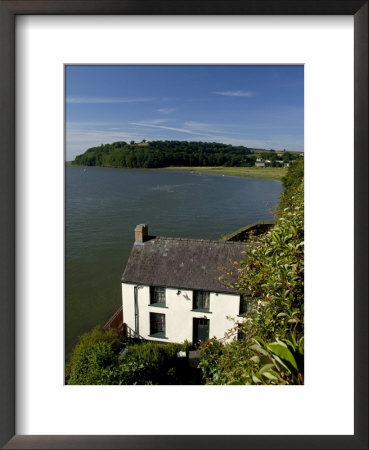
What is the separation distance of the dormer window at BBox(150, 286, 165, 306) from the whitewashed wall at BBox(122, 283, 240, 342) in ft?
0.22

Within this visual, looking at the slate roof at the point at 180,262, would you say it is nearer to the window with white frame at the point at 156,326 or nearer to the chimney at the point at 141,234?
the chimney at the point at 141,234

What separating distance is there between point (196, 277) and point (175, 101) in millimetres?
2689

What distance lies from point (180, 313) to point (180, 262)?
935 millimetres

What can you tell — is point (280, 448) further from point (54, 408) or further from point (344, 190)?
point (344, 190)

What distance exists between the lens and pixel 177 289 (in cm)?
511

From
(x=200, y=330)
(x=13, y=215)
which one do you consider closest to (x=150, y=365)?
(x=200, y=330)

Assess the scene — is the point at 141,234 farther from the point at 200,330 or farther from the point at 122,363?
the point at 122,363

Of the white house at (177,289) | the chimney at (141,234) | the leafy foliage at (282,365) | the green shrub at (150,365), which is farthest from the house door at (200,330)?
the leafy foliage at (282,365)

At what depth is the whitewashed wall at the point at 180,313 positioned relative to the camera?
4.41 meters

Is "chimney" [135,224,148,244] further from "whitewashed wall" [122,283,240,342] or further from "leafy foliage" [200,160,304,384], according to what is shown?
"leafy foliage" [200,160,304,384]

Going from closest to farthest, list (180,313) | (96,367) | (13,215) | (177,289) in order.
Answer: (13,215), (96,367), (180,313), (177,289)

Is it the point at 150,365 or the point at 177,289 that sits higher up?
the point at 177,289

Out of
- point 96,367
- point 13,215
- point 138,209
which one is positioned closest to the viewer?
point 13,215

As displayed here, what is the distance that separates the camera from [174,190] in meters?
3.79
